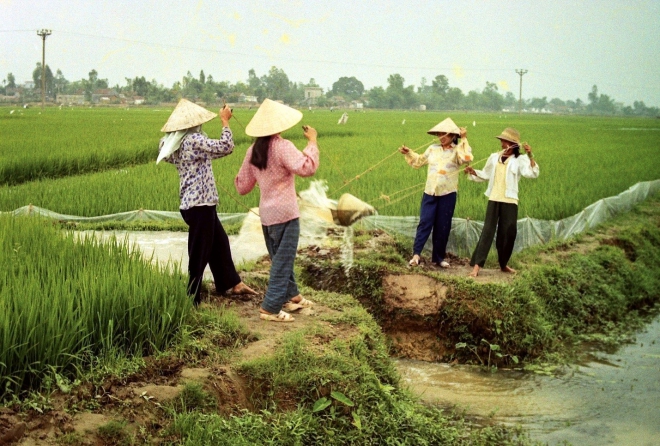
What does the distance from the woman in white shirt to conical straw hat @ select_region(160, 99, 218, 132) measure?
2845 mm

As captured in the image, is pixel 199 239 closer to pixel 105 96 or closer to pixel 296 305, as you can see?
pixel 296 305

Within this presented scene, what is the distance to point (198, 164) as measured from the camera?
498 cm

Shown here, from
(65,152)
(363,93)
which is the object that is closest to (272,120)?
(65,152)

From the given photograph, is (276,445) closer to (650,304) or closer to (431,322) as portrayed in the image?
(431,322)

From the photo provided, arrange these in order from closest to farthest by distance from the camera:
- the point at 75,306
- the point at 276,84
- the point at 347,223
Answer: the point at 75,306 < the point at 347,223 < the point at 276,84

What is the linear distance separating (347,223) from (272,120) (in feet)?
5.84

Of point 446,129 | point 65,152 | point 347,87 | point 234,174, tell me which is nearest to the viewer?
point 446,129

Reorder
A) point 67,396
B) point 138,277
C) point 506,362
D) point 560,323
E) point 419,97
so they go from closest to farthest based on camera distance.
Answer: point 67,396 < point 138,277 < point 506,362 < point 560,323 < point 419,97

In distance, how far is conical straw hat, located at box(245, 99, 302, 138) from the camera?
474 cm

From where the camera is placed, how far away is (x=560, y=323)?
22.2 ft

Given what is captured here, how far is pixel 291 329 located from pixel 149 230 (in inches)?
157

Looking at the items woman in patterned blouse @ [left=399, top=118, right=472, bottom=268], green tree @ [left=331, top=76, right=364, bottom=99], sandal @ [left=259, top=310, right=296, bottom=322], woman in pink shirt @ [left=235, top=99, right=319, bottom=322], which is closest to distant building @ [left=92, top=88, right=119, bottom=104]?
green tree @ [left=331, top=76, right=364, bottom=99]

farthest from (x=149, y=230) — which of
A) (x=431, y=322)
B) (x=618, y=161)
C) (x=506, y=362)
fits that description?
(x=618, y=161)

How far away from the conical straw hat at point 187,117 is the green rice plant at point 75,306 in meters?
0.83
